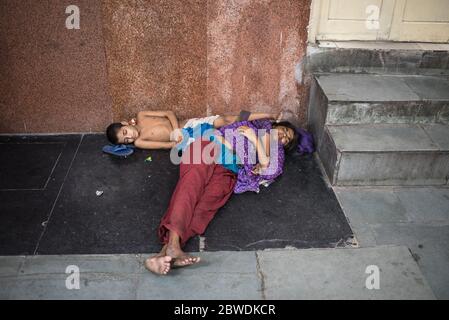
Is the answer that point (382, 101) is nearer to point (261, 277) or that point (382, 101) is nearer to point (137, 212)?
point (261, 277)

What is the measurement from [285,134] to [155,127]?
132cm

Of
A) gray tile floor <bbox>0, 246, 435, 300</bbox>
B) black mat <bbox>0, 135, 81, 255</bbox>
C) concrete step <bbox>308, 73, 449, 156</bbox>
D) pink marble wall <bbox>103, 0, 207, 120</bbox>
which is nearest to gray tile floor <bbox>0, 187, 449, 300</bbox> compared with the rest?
gray tile floor <bbox>0, 246, 435, 300</bbox>

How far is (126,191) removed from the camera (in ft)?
12.9

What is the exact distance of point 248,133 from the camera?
4.06 m

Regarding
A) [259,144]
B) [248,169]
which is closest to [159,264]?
[248,169]

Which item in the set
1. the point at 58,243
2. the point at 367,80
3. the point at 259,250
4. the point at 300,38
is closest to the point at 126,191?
Answer: the point at 58,243

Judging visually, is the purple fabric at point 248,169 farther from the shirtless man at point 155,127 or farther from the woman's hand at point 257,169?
the shirtless man at point 155,127

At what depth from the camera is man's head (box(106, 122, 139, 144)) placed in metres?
4.41

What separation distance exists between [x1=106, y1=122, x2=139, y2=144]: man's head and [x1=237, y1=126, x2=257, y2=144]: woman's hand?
3.69 feet

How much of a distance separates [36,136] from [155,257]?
2.47 meters

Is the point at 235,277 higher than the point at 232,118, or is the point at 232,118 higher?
the point at 232,118
